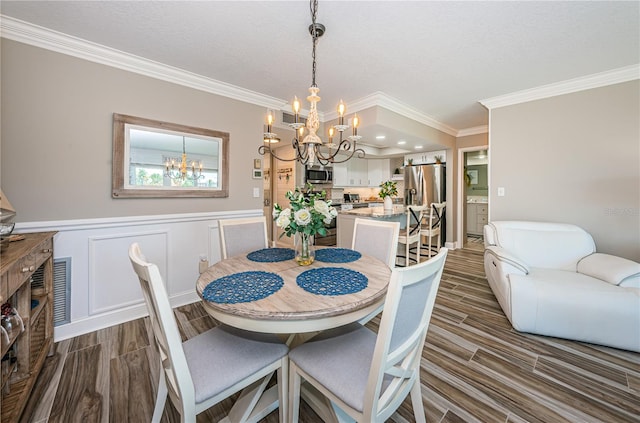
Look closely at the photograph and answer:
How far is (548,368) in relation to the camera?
167cm

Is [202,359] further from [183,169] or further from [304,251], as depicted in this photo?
[183,169]

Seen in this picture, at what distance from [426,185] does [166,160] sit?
4.83m

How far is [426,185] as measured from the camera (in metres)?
5.33

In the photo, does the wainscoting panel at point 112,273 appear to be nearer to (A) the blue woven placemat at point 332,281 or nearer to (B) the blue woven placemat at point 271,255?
(B) the blue woven placemat at point 271,255

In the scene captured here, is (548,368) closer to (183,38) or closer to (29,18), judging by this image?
(183,38)

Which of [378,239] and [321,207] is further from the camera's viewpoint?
[378,239]

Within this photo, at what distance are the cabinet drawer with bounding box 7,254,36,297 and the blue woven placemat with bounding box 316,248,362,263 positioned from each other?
1.58 m

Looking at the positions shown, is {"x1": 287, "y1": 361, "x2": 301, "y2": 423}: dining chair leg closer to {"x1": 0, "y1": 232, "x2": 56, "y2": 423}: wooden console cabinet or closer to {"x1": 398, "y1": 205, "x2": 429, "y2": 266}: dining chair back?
{"x1": 0, "y1": 232, "x2": 56, "y2": 423}: wooden console cabinet

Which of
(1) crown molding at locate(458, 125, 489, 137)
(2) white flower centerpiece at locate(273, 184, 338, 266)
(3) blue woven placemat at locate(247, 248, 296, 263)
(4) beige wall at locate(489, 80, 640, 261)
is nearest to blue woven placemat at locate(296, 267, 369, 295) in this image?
(2) white flower centerpiece at locate(273, 184, 338, 266)

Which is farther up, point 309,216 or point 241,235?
point 309,216

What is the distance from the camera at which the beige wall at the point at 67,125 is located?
1840 millimetres

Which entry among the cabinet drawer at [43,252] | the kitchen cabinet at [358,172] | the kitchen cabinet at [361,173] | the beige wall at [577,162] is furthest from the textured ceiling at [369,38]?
the kitchen cabinet at [358,172]

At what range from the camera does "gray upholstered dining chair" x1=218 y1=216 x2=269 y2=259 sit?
2074mm

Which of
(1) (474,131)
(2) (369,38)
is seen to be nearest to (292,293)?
(2) (369,38)
